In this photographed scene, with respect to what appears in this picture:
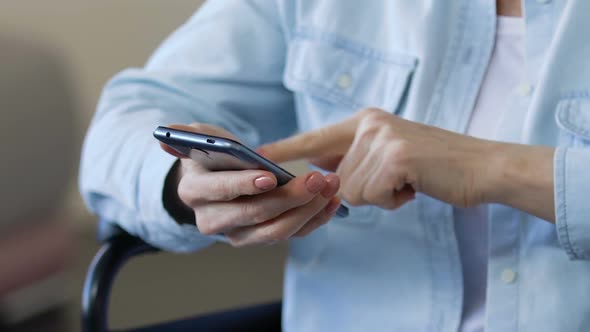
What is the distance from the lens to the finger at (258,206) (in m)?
0.56

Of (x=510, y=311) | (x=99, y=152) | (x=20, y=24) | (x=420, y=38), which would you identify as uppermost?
(x=420, y=38)

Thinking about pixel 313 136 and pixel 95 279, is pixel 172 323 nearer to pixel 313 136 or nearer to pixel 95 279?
pixel 95 279

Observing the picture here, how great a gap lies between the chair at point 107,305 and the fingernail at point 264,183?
27 cm

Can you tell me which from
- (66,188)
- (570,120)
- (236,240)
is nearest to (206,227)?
(236,240)

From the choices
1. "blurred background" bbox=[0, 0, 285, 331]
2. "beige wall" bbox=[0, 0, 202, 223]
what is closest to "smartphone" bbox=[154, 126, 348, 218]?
"blurred background" bbox=[0, 0, 285, 331]

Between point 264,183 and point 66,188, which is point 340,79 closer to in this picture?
point 264,183

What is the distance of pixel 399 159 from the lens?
0.64m

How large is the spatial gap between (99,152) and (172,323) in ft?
0.69

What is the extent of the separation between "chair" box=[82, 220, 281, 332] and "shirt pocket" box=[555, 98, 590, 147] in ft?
1.32

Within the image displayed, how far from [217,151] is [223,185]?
70 mm

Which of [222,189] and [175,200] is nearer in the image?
[222,189]

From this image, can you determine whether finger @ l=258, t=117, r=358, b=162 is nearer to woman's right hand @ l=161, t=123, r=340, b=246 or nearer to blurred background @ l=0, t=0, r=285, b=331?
woman's right hand @ l=161, t=123, r=340, b=246

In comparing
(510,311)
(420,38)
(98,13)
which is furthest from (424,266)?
(98,13)

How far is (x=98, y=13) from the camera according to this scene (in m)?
2.00
